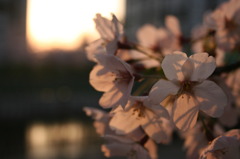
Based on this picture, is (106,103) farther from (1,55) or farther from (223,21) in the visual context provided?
(1,55)

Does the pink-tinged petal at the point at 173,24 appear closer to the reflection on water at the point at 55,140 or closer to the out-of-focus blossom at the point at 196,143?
the out-of-focus blossom at the point at 196,143

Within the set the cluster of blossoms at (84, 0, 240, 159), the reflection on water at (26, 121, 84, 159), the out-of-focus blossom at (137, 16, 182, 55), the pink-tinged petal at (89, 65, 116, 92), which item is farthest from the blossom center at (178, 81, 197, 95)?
the reflection on water at (26, 121, 84, 159)

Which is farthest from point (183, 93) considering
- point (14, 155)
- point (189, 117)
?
point (14, 155)

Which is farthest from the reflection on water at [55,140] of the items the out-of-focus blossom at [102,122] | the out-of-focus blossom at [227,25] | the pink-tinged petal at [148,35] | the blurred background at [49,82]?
the out-of-focus blossom at [227,25]

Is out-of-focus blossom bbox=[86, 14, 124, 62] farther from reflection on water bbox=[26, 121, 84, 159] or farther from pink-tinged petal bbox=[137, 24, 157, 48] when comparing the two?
reflection on water bbox=[26, 121, 84, 159]

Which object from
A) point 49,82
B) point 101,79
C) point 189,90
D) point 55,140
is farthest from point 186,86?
point 49,82

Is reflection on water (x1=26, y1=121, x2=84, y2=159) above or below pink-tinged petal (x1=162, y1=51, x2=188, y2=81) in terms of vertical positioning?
below
